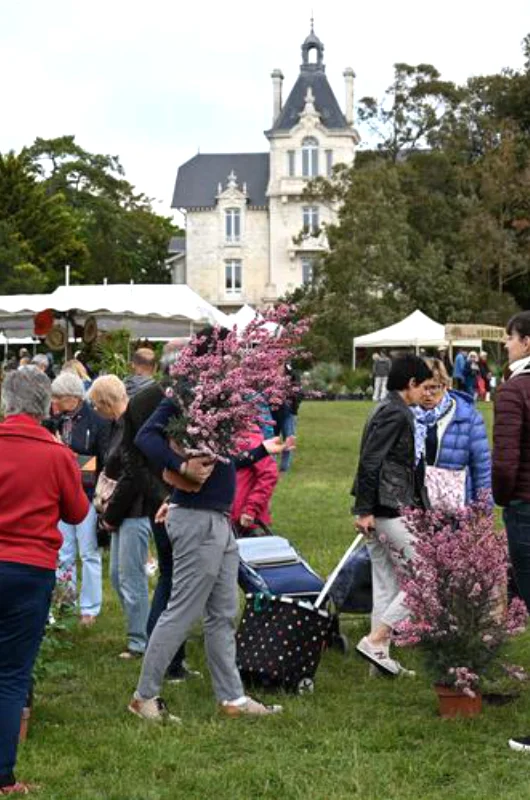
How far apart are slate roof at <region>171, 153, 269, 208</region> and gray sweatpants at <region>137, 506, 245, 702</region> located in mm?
83564

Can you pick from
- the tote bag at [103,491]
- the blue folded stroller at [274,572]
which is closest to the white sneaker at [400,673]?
the blue folded stroller at [274,572]

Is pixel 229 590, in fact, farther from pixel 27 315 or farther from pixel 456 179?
pixel 456 179

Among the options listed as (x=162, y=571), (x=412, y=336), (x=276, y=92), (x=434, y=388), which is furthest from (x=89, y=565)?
(x=276, y=92)

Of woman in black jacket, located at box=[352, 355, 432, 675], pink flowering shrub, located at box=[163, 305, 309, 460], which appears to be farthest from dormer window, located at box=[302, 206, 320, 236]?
pink flowering shrub, located at box=[163, 305, 309, 460]

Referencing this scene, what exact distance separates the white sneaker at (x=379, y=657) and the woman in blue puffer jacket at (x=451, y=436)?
40.6 inches

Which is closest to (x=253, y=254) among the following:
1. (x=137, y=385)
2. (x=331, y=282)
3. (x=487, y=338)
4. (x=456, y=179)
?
(x=456, y=179)

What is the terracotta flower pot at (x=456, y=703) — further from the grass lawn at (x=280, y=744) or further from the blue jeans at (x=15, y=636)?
the blue jeans at (x=15, y=636)

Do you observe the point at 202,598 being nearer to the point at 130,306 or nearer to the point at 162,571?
the point at 162,571

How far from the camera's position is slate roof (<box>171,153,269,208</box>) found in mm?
89875

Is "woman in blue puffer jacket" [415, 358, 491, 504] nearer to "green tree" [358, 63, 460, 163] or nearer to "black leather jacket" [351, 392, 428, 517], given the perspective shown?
"black leather jacket" [351, 392, 428, 517]

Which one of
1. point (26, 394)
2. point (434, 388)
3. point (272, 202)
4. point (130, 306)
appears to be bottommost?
point (434, 388)

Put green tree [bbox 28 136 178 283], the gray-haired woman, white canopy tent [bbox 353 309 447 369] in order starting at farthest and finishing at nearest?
1. green tree [bbox 28 136 178 283]
2. white canopy tent [bbox 353 309 447 369]
3. the gray-haired woman

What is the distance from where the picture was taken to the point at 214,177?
91.2 m

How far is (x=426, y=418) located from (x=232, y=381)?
7.14 ft
